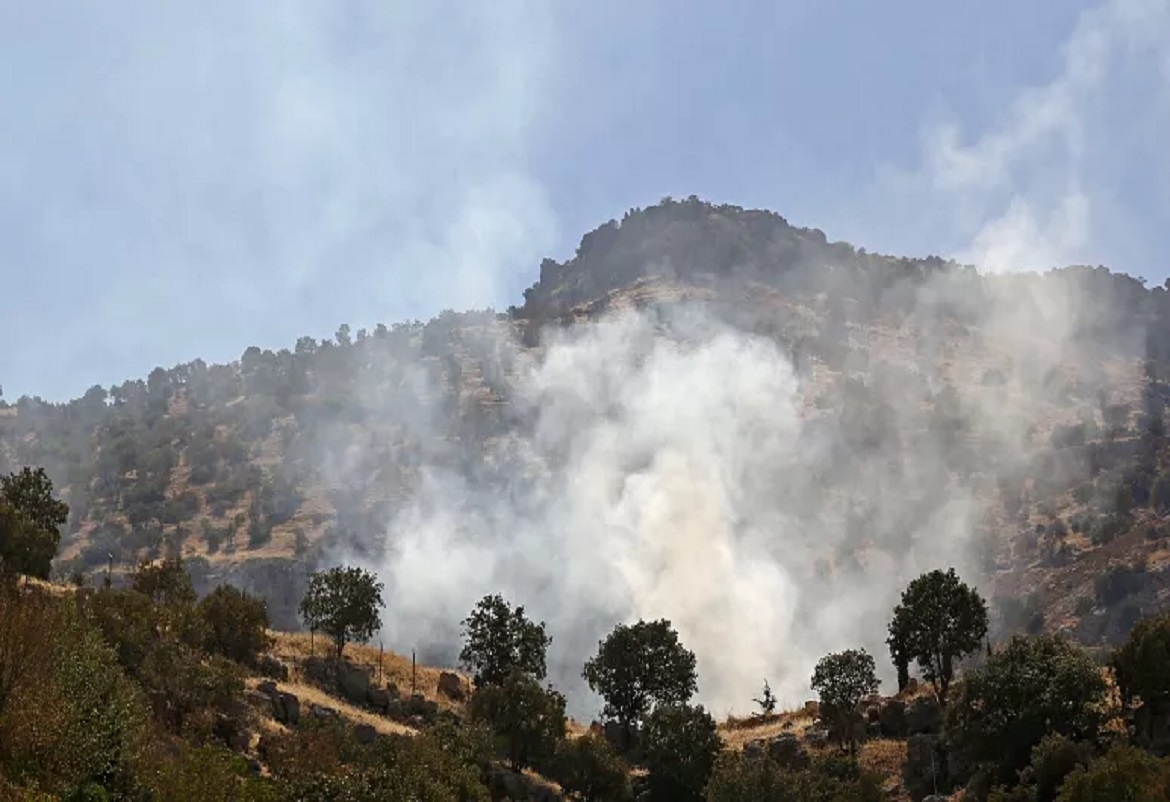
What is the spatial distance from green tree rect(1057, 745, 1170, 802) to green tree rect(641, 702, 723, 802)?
23662mm

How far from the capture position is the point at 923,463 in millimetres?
199125

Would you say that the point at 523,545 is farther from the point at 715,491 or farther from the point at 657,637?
the point at 657,637

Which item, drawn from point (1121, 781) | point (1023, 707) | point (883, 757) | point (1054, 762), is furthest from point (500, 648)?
point (1121, 781)

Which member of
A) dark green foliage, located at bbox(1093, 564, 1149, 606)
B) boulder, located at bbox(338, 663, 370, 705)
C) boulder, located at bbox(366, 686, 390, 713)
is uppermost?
dark green foliage, located at bbox(1093, 564, 1149, 606)

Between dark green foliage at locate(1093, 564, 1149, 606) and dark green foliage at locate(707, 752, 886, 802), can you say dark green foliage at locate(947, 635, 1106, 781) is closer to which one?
dark green foliage at locate(707, 752, 886, 802)

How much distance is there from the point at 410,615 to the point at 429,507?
3415 centimetres

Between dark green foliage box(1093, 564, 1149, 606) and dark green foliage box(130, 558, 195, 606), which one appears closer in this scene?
dark green foliage box(130, 558, 195, 606)

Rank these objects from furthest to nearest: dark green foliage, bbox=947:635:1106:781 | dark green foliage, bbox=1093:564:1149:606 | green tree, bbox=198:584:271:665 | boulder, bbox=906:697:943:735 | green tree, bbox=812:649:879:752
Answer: dark green foliage, bbox=1093:564:1149:606
green tree, bbox=198:584:271:665
green tree, bbox=812:649:879:752
boulder, bbox=906:697:943:735
dark green foliage, bbox=947:635:1106:781

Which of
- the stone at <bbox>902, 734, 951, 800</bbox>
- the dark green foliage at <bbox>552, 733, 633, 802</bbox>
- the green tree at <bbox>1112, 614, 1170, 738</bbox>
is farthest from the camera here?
the dark green foliage at <bbox>552, 733, 633, 802</bbox>

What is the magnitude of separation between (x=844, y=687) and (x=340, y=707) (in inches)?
1210

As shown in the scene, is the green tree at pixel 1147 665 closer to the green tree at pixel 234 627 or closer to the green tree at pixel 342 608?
the green tree at pixel 342 608

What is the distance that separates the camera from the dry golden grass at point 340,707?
61.2 metres

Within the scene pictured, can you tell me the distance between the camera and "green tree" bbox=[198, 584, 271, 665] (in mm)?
66188

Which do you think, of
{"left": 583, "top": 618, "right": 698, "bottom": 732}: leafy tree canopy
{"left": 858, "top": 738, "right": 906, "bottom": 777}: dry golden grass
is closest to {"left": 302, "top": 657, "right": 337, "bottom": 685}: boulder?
{"left": 583, "top": 618, "right": 698, "bottom": 732}: leafy tree canopy
